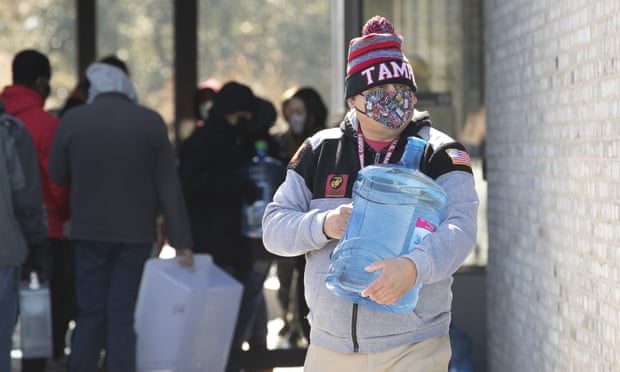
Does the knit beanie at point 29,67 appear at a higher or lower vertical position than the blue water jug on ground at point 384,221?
higher

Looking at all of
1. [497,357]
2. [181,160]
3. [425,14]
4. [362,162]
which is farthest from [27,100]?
[362,162]

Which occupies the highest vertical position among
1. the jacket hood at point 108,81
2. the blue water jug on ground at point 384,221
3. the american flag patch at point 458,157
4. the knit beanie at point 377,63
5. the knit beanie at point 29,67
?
the knit beanie at point 29,67

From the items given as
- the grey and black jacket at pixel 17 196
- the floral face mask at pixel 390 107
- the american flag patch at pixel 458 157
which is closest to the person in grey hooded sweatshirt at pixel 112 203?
the grey and black jacket at pixel 17 196

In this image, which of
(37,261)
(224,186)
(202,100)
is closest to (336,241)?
(37,261)

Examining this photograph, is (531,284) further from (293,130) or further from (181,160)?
(293,130)

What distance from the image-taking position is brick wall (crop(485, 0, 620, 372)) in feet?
12.9

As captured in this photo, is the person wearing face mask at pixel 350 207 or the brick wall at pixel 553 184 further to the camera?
the brick wall at pixel 553 184

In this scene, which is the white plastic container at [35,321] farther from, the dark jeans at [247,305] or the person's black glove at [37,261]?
the dark jeans at [247,305]

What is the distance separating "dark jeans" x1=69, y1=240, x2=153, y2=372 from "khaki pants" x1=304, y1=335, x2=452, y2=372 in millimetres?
2951

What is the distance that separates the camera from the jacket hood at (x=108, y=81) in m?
6.37

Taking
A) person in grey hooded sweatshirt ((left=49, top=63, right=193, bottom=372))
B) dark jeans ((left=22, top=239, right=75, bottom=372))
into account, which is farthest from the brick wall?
dark jeans ((left=22, top=239, right=75, bottom=372))

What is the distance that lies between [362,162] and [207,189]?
3276mm

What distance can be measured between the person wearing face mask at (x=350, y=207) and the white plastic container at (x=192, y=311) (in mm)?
2912

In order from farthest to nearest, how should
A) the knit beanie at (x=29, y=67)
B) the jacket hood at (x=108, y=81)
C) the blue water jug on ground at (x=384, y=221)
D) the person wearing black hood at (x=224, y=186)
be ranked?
1. the knit beanie at (x=29, y=67)
2. the person wearing black hood at (x=224, y=186)
3. the jacket hood at (x=108, y=81)
4. the blue water jug on ground at (x=384, y=221)
